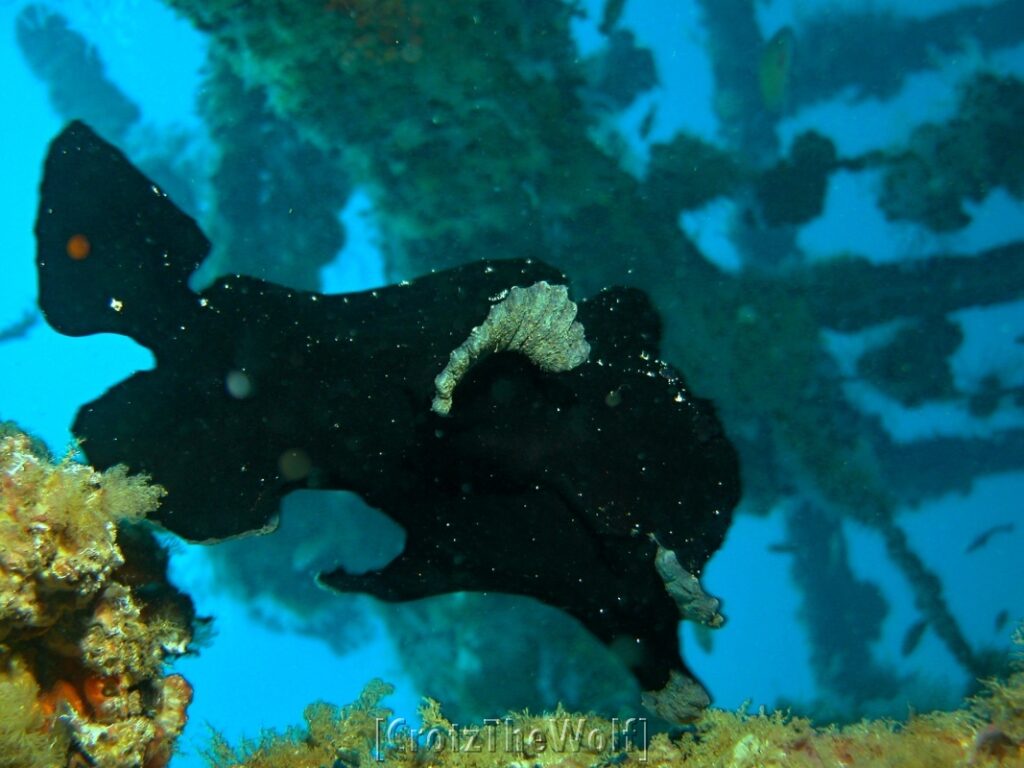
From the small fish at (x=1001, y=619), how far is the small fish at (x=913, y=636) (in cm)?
161

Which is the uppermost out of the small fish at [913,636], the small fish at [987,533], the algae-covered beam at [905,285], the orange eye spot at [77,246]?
the algae-covered beam at [905,285]

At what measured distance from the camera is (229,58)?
7316 millimetres

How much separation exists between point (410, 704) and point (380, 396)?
10515 millimetres

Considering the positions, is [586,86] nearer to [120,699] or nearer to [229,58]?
[229,58]

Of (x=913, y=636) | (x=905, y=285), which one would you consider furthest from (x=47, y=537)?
(x=913, y=636)

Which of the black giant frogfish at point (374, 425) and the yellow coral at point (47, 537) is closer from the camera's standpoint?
the yellow coral at point (47, 537)

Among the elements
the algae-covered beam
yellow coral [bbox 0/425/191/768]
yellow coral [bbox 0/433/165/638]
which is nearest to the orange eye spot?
yellow coral [bbox 0/425/191/768]

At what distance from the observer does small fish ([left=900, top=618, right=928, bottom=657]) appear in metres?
15.1

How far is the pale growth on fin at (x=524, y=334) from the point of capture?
4.31 meters

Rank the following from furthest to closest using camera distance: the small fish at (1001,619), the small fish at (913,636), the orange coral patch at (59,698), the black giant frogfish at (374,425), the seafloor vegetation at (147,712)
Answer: the small fish at (913,636) → the small fish at (1001,619) → the black giant frogfish at (374,425) → the orange coral patch at (59,698) → the seafloor vegetation at (147,712)

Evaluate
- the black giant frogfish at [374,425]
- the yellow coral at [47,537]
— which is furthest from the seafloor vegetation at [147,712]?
the black giant frogfish at [374,425]

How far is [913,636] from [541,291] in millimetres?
15967

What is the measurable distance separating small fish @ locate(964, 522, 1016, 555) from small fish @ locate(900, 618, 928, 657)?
2.21 metres

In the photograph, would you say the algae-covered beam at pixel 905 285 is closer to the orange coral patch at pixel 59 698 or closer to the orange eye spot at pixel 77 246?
the orange eye spot at pixel 77 246
